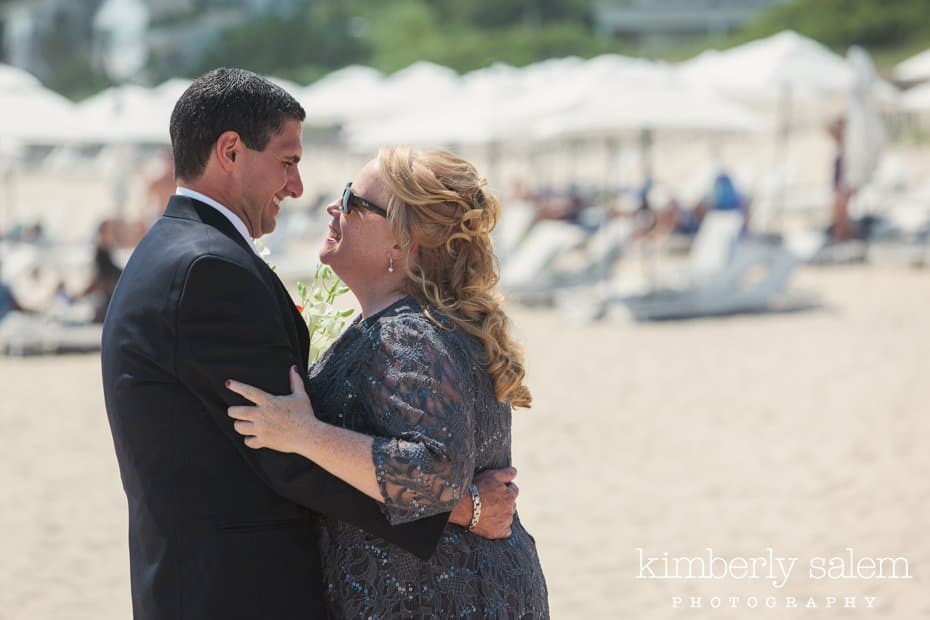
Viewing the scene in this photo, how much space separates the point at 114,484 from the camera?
22.1 ft

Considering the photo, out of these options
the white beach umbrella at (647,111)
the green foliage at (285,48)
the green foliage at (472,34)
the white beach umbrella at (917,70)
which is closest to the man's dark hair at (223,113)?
the white beach umbrella at (647,111)

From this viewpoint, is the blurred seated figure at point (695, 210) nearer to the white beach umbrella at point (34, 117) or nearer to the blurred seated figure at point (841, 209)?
the blurred seated figure at point (841, 209)

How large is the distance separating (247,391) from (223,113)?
47 centimetres

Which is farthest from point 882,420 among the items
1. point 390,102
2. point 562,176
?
point 562,176

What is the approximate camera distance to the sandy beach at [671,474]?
16.5 feet

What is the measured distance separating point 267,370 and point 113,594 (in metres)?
3.36

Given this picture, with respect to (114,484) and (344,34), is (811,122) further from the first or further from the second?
(344,34)

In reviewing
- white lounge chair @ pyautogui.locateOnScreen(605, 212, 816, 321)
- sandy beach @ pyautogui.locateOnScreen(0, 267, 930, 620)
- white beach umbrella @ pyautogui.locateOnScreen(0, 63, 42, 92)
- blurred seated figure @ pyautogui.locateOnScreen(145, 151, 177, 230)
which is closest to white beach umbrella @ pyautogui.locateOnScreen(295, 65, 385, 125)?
white beach umbrella @ pyautogui.locateOnScreen(0, 63, 42, 92)

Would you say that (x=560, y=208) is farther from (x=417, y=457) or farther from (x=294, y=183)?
(x=417, y=457)

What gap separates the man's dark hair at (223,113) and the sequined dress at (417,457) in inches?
15.0

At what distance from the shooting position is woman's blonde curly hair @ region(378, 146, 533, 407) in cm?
215

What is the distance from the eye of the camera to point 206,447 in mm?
2037

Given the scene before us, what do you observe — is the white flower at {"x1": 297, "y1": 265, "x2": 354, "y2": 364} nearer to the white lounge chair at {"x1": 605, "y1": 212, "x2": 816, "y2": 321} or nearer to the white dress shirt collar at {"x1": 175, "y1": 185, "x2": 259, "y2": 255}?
the white dress shirt collar at {"x1": 175, "y1": 185, "x2": 259, "y2": 255}

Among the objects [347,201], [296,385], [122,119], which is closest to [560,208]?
[122,119]
